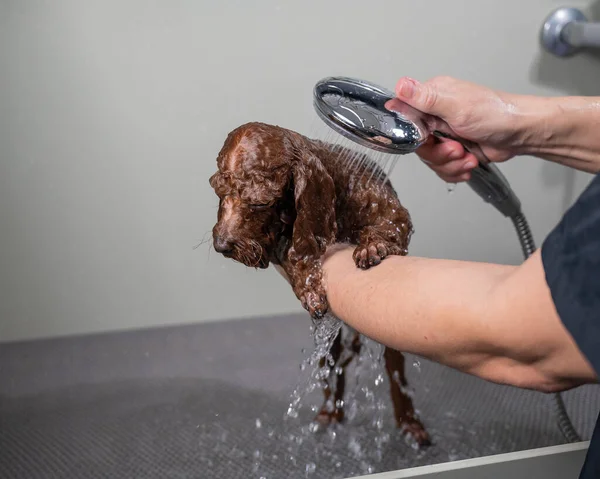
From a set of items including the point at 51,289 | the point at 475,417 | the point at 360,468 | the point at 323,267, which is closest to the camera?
the point at 323,267

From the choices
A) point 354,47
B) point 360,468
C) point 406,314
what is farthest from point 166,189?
point 406,314

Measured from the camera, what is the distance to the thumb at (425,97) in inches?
23.0

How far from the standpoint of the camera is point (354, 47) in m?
1.02

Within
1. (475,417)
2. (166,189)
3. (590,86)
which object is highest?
(590,86)

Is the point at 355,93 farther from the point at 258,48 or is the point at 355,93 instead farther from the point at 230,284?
the point at 230,284

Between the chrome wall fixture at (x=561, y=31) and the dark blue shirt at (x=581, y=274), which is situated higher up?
the chrome wall fixture at (x=561, y=31)

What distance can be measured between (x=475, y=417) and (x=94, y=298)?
0.63m

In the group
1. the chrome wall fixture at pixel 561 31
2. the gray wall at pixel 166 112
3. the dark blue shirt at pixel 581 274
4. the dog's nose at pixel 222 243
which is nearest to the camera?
the dark blue shirt at pixel 581 274

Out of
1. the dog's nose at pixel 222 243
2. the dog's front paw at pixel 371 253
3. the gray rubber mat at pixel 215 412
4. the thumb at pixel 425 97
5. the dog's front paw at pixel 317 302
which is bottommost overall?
the gray rubber mat at pixel 215 412

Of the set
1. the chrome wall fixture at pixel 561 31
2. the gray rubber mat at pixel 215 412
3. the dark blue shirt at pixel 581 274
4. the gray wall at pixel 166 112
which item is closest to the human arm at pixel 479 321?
the dark blue shirt at pixel 581 274

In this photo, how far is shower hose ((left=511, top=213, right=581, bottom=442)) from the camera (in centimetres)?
79

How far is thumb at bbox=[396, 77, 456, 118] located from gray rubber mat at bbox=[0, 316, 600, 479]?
0.39 m

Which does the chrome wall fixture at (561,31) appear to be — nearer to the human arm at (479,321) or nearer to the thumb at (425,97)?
the thumb at (425,97)

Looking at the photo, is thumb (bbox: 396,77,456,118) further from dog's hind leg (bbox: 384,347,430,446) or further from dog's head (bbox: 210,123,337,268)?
dog's hind leg (bbox: 384,347,430,446)
